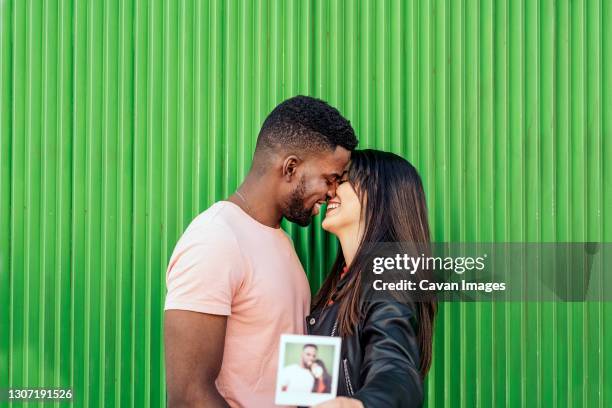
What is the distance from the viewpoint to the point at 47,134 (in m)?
3.48

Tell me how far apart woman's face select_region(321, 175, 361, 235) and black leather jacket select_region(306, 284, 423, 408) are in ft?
1.08

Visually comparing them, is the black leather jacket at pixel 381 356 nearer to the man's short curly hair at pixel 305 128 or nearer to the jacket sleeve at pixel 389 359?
the jacket sleeve at pixel 389 359

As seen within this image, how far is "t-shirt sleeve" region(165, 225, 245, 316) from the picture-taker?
2.50m

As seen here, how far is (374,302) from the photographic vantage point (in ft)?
8.69

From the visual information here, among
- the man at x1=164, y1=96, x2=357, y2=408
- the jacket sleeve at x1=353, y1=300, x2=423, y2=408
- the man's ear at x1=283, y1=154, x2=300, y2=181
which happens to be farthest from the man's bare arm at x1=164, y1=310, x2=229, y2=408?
the man's ear at x1=283, y1=154, x2=300, y2=181

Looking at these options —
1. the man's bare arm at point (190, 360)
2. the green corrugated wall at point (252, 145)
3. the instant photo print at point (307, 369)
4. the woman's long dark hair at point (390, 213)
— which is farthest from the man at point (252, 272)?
the green corrugated wall at point (252, 145)

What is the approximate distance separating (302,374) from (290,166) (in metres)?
0.80

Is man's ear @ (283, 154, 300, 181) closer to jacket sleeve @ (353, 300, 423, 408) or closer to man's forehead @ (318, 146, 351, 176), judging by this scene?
man's forehead @ (318, 146, 351, 176)

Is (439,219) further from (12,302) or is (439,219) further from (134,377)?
(12,302)

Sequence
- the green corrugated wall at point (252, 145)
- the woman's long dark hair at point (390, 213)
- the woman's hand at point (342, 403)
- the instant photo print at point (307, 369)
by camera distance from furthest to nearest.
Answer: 1. the green corrugated wall at point (252, 145)
2. the woman's long dark hair at point (390, 213)
3. the instant photo print at point (307, 369)
4. the woman's hand at point (342, 403)

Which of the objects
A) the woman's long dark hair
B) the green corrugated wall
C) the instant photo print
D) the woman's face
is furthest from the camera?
the green corrugated wall

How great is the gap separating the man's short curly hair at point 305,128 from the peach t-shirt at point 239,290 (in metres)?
0.31

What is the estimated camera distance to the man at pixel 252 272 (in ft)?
8.20

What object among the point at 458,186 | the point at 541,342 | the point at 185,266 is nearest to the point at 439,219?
the point at 458,186
